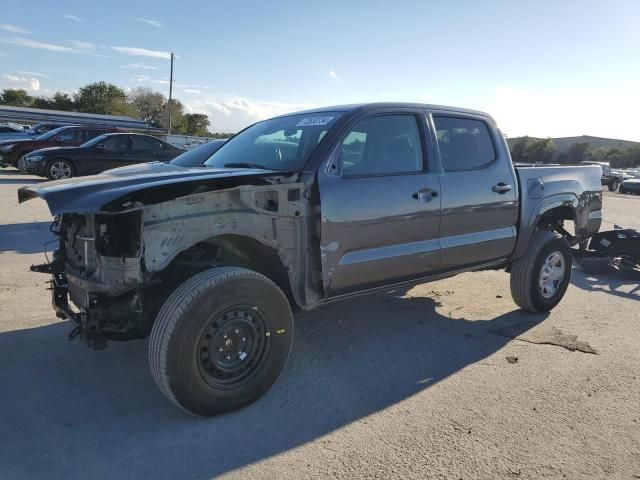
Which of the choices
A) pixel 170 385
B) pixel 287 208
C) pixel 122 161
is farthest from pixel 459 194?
pixel 122 161

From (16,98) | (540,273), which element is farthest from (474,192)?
(16,98)

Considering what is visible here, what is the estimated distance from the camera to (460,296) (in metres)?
5.97

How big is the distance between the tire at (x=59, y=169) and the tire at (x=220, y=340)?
12.9 m

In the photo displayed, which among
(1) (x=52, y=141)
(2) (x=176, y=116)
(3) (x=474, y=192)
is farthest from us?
(2) (x=176, y=116)

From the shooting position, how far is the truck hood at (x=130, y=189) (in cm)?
278

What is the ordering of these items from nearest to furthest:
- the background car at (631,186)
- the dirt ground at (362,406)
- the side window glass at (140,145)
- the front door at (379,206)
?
1. the dirt ground at (362,406)
2. the front door at (379,206)
3. the side window glass at (140,145)
4. the background car at (631,186)

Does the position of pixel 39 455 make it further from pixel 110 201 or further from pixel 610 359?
pixel 610 359

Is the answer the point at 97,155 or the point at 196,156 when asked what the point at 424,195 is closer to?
the point at 196,156

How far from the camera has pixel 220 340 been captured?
3.13 m

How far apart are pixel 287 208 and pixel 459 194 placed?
169cm

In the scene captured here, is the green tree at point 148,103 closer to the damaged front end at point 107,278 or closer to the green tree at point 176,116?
the green tree at point 176,116

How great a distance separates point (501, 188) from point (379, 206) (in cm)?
159

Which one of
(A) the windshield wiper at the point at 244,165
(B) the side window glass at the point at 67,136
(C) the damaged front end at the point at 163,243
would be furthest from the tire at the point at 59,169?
(A) the windshield wiper at the point at 244,165

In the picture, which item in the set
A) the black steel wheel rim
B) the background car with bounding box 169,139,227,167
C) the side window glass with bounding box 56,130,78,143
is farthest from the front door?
the side window glass with bounding box 56,130,78,143
